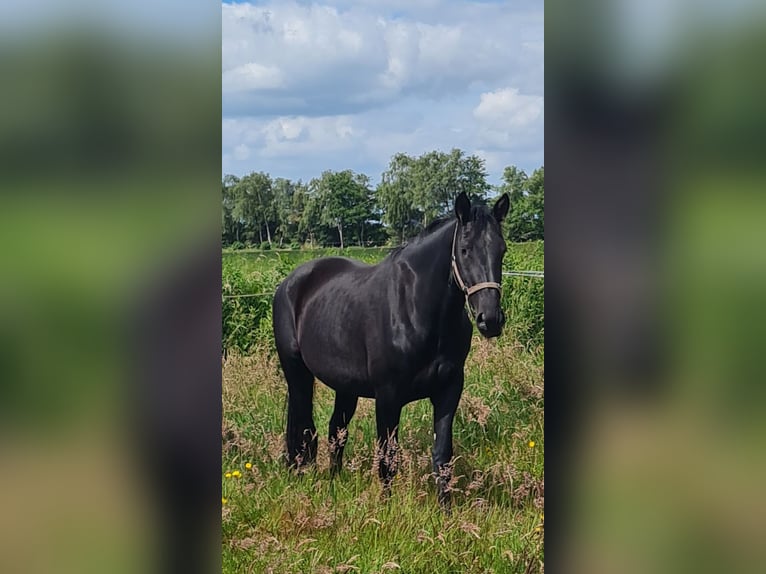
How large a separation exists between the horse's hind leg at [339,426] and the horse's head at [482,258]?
684 millimetres

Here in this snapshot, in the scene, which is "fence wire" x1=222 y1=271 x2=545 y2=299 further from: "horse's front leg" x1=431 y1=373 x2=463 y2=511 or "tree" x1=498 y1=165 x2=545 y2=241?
"horse's front leg" x1=431 y1=373 x2=463 y2=511

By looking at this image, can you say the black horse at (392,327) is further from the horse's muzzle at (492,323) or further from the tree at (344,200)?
the tree at (344,200)

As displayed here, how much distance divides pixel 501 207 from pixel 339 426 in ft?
3.50

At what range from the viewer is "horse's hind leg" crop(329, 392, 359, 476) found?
238cm
